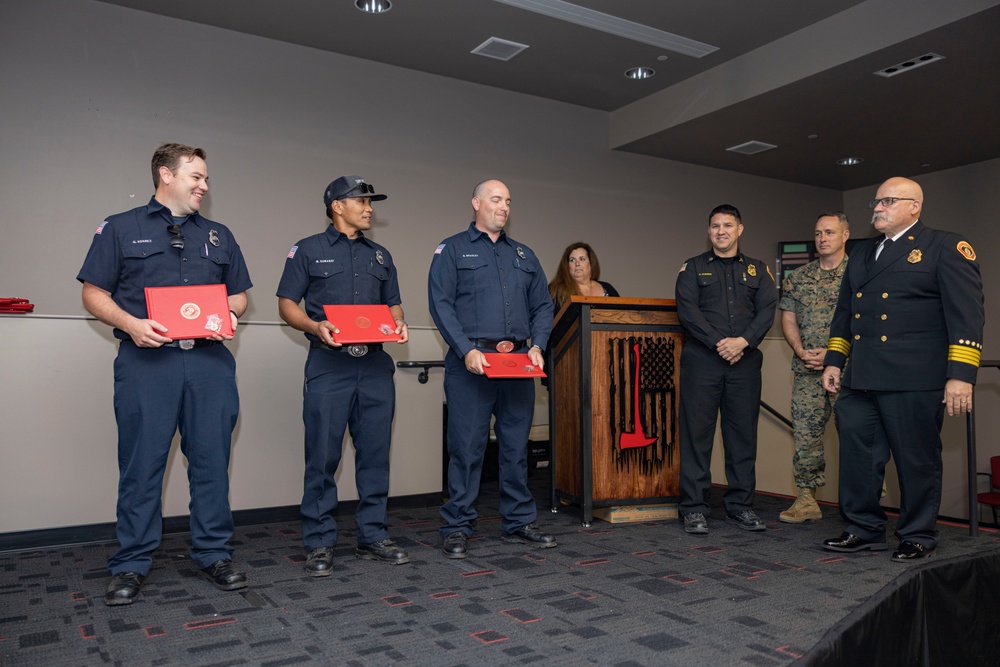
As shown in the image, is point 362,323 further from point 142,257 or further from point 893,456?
point 893,456

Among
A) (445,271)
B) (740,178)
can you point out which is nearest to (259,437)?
(445,271)

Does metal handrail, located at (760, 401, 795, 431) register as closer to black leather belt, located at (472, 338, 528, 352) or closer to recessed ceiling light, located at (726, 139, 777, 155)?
recessed ceiling light, located at (726, 139, 777, 155)

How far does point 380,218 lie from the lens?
18.6 feet

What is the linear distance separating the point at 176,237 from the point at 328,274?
0.65m

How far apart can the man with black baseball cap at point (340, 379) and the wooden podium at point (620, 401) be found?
1.13m

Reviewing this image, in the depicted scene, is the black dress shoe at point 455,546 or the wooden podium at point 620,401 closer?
the black dress shoe at point 455,546

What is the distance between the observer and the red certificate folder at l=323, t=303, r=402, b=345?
9.87 ft

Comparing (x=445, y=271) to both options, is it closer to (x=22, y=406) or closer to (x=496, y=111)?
(x=22, y=406)

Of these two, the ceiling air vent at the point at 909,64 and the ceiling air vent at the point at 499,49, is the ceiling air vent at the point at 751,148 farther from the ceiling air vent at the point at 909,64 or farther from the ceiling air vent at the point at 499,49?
the ceiling air vent at the point at 499,49

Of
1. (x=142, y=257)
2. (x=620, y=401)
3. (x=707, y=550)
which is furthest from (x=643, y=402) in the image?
(x=142, y=257)

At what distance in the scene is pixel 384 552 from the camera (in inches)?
123

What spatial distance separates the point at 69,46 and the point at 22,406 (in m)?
2.48

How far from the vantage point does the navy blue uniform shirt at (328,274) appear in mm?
3211

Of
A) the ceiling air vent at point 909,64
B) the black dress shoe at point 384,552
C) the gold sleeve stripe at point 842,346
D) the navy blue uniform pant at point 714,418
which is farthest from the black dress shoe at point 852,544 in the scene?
the ceiling air vent at point 909,64
